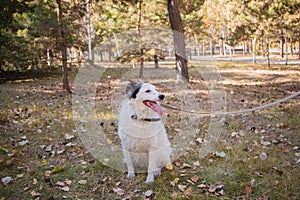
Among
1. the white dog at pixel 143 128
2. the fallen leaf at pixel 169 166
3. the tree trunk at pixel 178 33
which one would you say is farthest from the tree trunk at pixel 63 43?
the fallen leaf at pixel 169 166

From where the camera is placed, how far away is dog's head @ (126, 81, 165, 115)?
10.4 ft

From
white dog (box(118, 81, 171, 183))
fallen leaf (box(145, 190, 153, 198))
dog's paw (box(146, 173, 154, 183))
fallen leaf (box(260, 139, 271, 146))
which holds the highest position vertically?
white dog (box(118, 81, 171, 183))

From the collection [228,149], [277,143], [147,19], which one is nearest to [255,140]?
[277,143]

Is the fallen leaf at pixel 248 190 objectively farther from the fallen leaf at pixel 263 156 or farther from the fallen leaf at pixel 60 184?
the fallen leaf at pixel 60 184

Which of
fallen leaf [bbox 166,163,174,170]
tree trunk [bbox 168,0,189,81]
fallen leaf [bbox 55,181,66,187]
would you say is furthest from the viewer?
tree trunk [bbox 168,0,189,81]

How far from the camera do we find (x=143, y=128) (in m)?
3.25

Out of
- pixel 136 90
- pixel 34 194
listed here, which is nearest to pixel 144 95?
pixel 136 90

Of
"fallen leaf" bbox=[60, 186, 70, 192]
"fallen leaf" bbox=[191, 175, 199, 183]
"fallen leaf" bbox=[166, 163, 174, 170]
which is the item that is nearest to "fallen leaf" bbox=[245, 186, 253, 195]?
"fallen leaf" bbox=[191, 175, 199, 183]

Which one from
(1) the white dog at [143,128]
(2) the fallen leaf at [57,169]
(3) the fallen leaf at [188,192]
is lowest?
(3) the fallen leaf at [188,192]

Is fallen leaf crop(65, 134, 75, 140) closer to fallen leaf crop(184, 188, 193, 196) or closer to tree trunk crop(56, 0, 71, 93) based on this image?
fallen leaf crop(184, 188, 193, 196)

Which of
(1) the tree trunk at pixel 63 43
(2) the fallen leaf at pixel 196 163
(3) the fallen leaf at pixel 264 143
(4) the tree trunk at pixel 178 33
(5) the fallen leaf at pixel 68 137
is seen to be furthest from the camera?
(4) the tree trunk at pixel 178 33

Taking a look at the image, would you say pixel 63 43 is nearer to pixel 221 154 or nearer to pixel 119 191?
pixel 221 154

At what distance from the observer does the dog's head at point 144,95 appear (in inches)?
124

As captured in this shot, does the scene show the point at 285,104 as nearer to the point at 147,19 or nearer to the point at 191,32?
the point at 147,19
